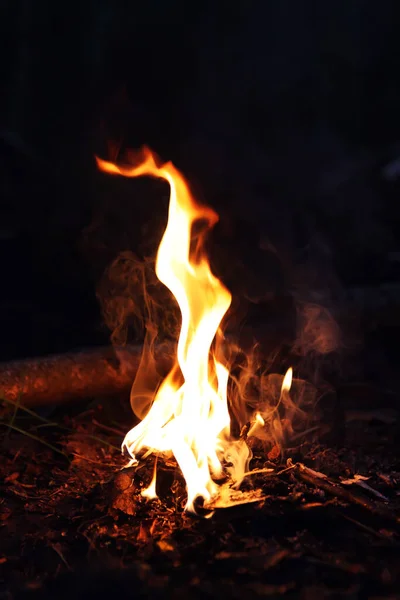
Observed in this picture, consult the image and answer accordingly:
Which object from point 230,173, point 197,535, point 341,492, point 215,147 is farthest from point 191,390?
point 215,147

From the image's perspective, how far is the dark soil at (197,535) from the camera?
3008 mm

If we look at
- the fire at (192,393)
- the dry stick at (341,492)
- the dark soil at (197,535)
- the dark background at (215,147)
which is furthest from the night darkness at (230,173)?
the fire at (192,393)

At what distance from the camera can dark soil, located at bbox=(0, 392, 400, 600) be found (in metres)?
3.01

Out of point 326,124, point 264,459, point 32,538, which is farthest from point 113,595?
point 326,124

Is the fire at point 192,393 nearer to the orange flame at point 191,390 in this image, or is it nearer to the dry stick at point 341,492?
the orange flame at point 191,390

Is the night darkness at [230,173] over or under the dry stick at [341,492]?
over

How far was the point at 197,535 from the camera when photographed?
3410mm

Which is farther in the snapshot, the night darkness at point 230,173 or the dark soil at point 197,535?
the night darkness at point 230,173

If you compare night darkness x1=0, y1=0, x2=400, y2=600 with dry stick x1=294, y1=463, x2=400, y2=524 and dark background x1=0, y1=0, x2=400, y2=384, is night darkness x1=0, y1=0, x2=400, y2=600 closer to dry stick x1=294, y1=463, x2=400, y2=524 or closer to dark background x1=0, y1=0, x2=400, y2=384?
dark background x1=0, y1=0, x2=400, y2=384

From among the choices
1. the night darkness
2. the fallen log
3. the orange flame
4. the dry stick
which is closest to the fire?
the orange flame

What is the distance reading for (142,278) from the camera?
6.34 m

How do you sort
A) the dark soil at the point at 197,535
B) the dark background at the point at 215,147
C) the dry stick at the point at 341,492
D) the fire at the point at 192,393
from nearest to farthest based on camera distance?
the dark soil at the point at 197,535
the dry stick at the point at 341,492
the fire at the point at 192,393
the dark background at the point at 215,147

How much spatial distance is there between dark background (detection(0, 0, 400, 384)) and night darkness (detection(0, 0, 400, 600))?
0.03 m

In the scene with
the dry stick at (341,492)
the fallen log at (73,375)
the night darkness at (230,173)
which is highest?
the night darkness at (230,173)
